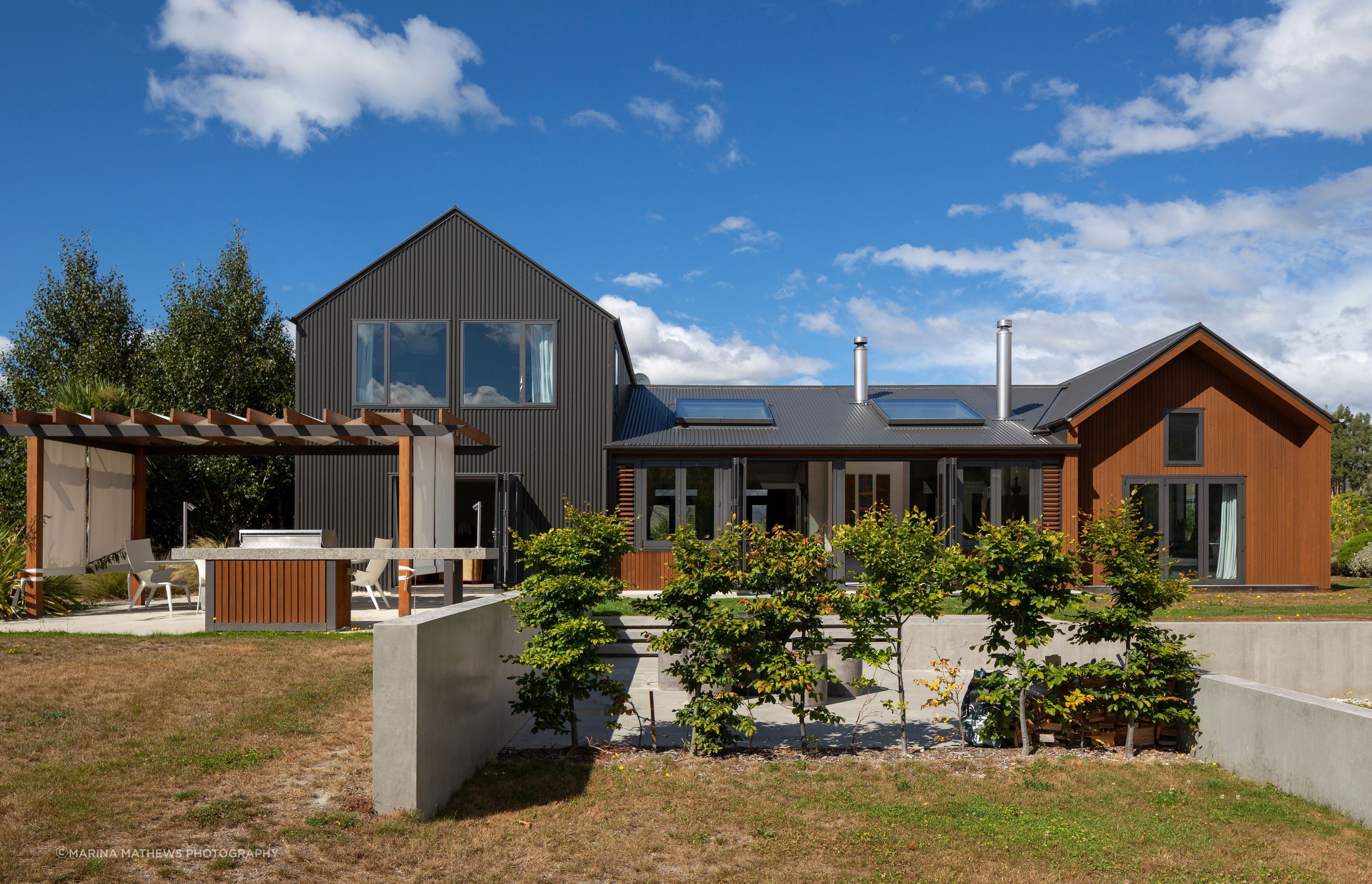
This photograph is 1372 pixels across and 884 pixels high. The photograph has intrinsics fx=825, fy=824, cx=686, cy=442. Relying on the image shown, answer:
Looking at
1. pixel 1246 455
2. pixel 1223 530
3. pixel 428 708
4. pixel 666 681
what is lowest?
pixel 666 681

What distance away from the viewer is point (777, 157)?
16031 millimetres

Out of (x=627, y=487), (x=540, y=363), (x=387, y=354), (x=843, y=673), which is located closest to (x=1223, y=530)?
(x=843, y=673)

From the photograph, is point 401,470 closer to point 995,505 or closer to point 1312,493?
point 995,505

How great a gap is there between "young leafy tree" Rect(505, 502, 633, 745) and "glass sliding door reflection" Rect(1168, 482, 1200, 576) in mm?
13585

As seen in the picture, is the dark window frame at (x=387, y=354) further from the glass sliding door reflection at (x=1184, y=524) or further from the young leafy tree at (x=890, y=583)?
the glass sliding door reflection at (x=1184, y=524)

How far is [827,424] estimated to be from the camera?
16.9m

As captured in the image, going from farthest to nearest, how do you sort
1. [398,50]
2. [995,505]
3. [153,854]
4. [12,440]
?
1. [12,440]
2. [995,505]
3. [398,50]
4. [153,854]

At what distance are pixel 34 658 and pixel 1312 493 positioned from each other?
20.3 metres

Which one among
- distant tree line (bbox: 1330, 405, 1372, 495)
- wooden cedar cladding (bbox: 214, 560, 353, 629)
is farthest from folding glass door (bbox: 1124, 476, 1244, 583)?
distant tree line (bbox: 1330, 405, 1372, 495)

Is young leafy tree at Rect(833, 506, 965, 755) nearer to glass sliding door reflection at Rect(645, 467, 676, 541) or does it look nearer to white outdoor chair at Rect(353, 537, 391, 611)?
white outdoor chair at Rect(353, 537, 391, 611)

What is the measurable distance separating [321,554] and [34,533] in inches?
167

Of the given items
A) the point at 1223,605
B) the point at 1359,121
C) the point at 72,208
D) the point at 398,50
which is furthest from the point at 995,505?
the point at 72,208

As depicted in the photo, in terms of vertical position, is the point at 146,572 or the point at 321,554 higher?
the point at 321,554

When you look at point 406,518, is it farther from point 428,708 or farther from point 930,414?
point 930,414
